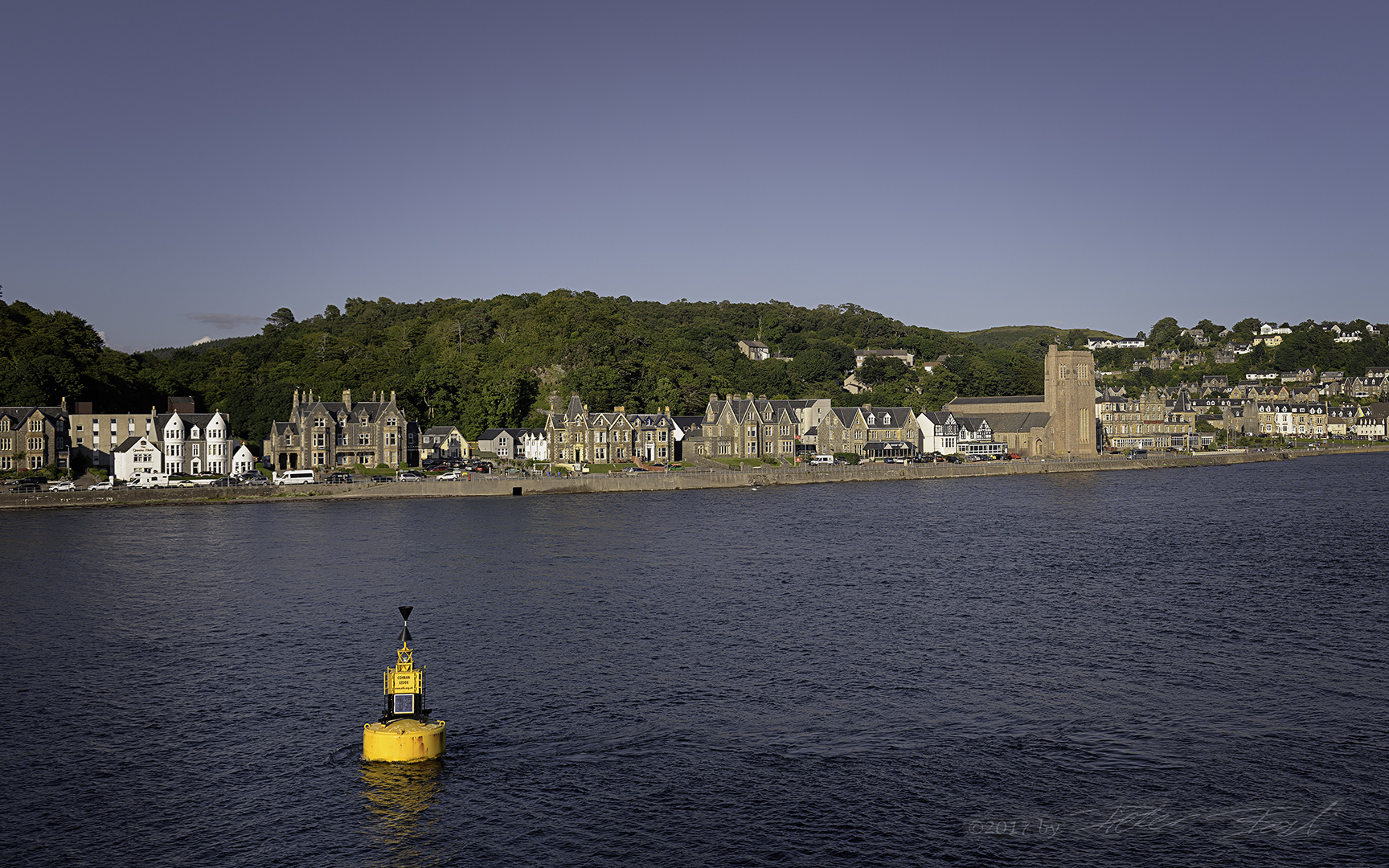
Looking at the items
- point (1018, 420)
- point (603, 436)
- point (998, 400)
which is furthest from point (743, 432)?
point (998, 400)

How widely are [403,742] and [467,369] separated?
401 feet

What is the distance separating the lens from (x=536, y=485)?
96.4 m

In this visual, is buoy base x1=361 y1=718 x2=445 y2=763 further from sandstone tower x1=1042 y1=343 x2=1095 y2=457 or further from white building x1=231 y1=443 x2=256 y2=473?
sandstone tower x1=1042 y1=343 x2=1095 y2=457

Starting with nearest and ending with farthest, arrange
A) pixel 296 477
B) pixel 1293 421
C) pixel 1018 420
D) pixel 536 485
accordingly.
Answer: pixel 536 485, pixel 296 477, pixel 1018 420, pixel 1293 421

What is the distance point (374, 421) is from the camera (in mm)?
109375

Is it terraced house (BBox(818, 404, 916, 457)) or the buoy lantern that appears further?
terraced house (BBox(818, 404, 916, 457))

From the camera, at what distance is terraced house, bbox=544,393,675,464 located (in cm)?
11744

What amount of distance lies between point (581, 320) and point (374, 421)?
166 ft

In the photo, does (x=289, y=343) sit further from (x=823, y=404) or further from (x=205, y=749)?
(x=205, y=749)

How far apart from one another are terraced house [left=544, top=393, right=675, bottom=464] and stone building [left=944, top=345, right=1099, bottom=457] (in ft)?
171

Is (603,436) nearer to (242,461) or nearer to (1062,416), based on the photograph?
(242,461)

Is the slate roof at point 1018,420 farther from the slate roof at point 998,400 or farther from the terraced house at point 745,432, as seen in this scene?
the terraced house at point 745,432

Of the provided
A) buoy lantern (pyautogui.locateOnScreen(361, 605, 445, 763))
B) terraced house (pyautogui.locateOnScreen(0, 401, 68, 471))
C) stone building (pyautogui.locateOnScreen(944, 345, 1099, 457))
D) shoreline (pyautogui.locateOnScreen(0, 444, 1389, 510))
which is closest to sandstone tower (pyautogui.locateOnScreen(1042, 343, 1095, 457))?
stone building (pyautogui.locateOnScreen(944, 345, 1099, 457))

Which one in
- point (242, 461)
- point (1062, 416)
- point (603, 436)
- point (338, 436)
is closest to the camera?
point (242, 461)
